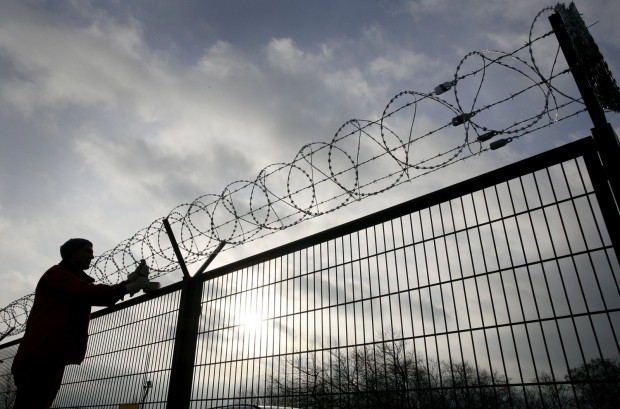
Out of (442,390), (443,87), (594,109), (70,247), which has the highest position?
(443,87)

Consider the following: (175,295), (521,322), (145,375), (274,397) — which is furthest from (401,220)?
(145,375)

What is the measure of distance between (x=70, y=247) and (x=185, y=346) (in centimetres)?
218

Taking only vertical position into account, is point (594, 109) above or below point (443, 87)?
below

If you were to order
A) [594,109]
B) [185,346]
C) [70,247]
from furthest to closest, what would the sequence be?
[185,346] → [70,247] → [594,109]

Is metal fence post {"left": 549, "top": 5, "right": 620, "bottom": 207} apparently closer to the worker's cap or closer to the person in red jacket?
the person in red jacket

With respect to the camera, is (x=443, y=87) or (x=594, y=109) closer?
(x=594, y=109)

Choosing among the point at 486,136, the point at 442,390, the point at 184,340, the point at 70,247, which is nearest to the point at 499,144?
the point at 486,136

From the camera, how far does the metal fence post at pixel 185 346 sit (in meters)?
5.00

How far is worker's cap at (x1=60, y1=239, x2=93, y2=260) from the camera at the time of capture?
356 cm

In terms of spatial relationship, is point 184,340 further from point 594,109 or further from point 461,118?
point 594,109

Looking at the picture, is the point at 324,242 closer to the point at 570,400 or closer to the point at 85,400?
the point at 570,400

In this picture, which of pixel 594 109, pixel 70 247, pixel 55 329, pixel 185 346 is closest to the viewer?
pixel 594 109

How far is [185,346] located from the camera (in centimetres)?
523

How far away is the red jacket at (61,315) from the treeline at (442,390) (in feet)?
5.45
